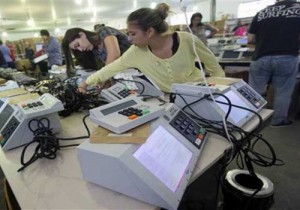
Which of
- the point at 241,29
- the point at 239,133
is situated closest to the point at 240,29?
the point at 241,29

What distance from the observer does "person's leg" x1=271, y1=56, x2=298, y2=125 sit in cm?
231

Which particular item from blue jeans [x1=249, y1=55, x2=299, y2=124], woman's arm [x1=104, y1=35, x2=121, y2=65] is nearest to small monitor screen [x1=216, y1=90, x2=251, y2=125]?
woman's arm [x1=104, y1=35, x2=121, y2=65]

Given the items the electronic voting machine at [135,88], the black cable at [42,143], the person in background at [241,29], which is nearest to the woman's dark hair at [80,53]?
Result: the electronic voting machine at [135,88]

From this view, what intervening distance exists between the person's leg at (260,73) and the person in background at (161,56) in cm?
128

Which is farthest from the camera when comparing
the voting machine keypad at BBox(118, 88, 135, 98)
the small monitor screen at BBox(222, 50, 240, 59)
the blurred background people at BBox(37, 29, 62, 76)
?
the blurred background people at BBox(37, 29, 62, 76)

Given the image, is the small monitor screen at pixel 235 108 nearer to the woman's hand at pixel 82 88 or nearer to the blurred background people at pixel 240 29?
the woman's hand at pixel 82 88

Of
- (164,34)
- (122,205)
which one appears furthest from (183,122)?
(164,34)

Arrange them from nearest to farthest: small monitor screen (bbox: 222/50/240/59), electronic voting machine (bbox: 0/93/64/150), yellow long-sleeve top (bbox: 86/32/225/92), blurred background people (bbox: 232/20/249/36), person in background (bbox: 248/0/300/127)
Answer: electronic voting machine (bbox: 0/93/64/150), yellow long-sleeve top (bbox: 86/32/225/92), person in background (bbox: 248/0/300/127), small monitor screen (bbox: 222/50/240/59), blurred background people (bbox: 232/20/249/36)

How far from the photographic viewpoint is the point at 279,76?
7.82 feet

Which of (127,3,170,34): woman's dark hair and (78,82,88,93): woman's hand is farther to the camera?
(78,82,88,93): woman's hand

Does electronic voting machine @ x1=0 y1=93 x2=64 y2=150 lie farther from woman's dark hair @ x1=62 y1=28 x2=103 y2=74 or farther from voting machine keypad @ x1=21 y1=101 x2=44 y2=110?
woman's dark hair @ x1=62 y1=28 x2=103 y2=74

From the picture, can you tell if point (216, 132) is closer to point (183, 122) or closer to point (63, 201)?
point (183, 122)

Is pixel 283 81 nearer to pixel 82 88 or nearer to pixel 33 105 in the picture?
pixel 82 88

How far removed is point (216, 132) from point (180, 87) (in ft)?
0.77
